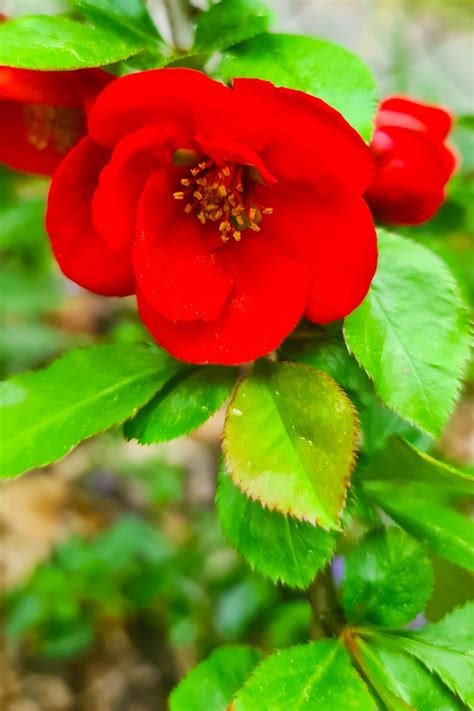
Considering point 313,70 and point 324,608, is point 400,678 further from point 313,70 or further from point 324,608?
point 313,70

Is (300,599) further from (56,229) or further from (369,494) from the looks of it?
(56,229)

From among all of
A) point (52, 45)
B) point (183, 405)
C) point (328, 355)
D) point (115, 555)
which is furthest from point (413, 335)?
point (115, 555)

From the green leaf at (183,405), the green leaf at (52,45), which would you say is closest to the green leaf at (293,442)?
the green leaf at (183,405)

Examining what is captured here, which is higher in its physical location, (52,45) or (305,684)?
(52,45)

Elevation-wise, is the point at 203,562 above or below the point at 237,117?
below

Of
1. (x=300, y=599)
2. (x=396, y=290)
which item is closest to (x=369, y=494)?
(x=396, y=290)
